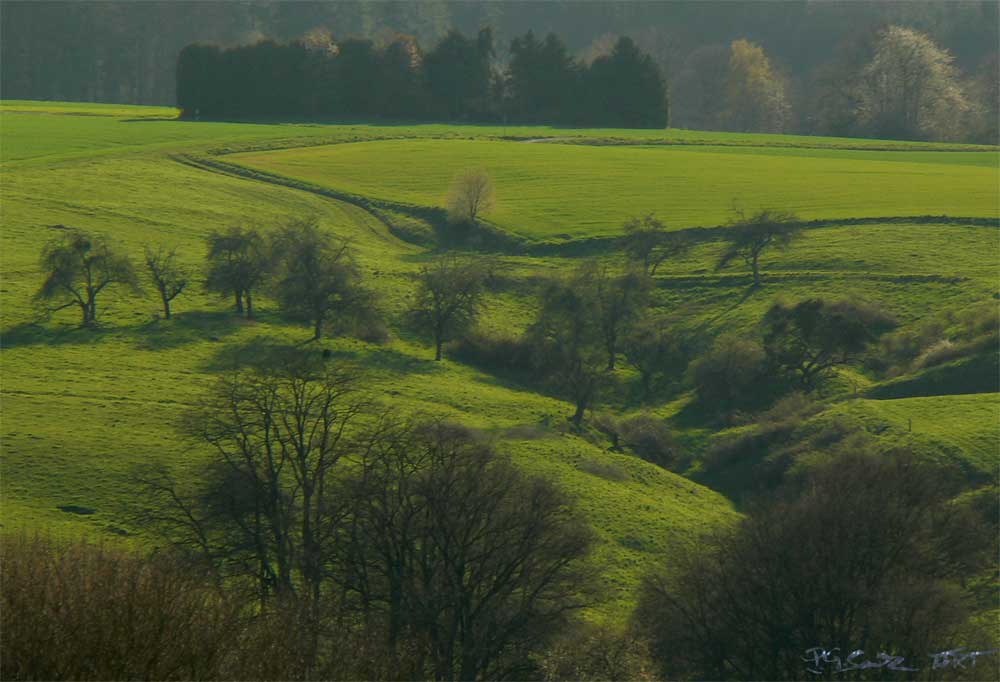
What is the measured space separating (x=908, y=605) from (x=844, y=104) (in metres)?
113

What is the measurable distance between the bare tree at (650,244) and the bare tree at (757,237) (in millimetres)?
3028

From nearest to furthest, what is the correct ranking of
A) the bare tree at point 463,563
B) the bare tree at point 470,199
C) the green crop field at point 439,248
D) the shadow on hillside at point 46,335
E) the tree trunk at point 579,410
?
the bare tree at point 463,563 → the green crop field at point 439,248 → the tree trunk at point 579,410 → the shadow on hillside at point 46,335 → the bare tree at point 470,199

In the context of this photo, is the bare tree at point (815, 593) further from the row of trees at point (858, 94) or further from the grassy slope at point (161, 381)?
the row of trees at point (858, 94)

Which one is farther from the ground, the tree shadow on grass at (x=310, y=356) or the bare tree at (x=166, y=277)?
the bare tree at (x=166, y=277)

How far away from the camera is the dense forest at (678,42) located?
132625mm

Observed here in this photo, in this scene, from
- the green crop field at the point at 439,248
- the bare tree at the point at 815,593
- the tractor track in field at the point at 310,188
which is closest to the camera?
the bare tree at the point at 815,593

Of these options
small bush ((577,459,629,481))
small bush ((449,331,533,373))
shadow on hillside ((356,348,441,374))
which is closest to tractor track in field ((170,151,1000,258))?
small bush ((449,331,533,373))

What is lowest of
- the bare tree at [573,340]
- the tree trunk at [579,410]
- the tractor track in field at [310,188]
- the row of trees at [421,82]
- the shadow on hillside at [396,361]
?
the tree trunk at [579,410]

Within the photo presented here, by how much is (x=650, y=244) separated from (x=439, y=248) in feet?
45.3

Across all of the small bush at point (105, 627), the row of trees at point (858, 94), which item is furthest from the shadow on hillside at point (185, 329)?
the row of trees at point (858, 94)

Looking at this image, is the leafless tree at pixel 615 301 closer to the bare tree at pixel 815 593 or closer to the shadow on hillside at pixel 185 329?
the shadow on hillside at pixel 185 329

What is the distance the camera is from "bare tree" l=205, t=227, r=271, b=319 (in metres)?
63.3

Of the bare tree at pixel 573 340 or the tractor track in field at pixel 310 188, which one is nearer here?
the bare tree at pixel 573 340

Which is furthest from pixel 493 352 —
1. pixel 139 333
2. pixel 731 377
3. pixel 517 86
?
pixel 517 86
